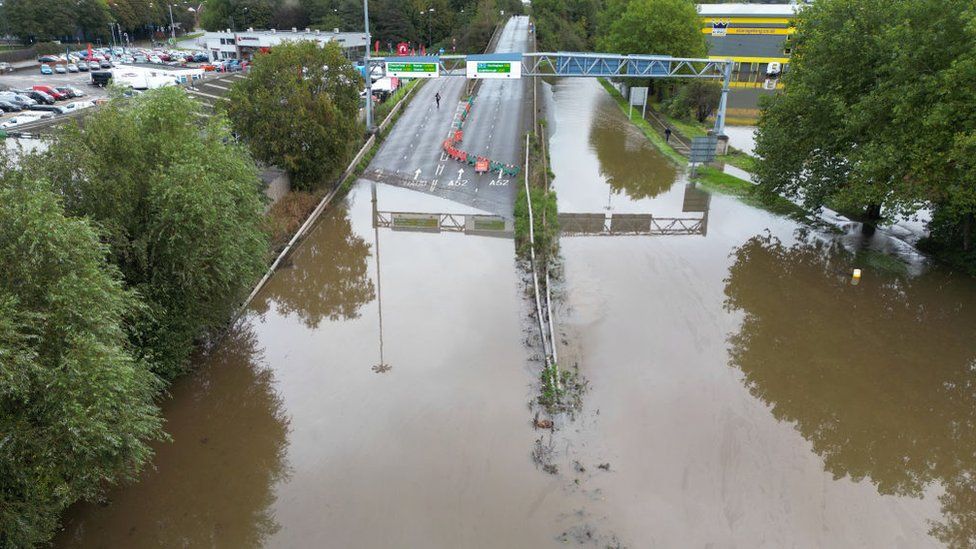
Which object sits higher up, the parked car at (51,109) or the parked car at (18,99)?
the parked car at (18,99)

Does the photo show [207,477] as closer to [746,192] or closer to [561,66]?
[746,192]

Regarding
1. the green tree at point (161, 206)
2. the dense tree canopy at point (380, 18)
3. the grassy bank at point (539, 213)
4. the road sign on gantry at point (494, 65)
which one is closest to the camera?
the green tree at point (161, 206)

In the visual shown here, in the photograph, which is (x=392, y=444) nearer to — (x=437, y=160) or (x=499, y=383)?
(x=499, y=383)

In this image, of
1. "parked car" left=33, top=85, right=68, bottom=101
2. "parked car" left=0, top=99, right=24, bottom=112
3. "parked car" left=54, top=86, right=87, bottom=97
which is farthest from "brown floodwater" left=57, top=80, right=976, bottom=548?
"parked car" left=54, top=86, right=87, bottom=97

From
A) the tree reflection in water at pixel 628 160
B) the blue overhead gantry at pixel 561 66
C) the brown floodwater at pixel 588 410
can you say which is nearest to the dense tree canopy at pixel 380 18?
the tree reflection in water at pixel 628 160

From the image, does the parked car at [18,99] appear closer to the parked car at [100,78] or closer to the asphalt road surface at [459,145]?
the parked car at [100,78]

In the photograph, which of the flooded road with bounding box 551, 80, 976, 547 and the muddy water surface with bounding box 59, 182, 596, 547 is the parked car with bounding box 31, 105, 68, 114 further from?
the flooded road with bounding box 551, 80, 976, 547
